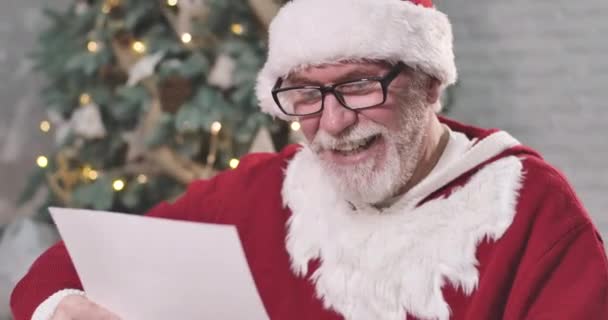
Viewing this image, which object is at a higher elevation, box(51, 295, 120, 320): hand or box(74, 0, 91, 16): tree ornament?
box(51, 295, 120, 320): hand

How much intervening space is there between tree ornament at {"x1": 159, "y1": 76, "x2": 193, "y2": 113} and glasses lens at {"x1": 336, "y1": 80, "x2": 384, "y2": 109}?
1552 mm

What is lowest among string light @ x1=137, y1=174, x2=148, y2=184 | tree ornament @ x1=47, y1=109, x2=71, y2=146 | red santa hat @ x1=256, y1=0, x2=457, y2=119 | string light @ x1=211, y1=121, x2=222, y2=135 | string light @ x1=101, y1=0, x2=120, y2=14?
string light @ x1=137, y1=174, x2=148, y2=184

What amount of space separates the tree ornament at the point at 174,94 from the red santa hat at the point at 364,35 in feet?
4.62

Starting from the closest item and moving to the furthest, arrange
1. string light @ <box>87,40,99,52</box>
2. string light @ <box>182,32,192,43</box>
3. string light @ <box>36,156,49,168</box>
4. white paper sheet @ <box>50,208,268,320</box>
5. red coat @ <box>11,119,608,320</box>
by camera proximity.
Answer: white paper sheet @ <box>50,208,268,320</box>, red coat @ <box>11,119,608,320</box>, string light @ <box>182,32,192,43</box>, string light @ <box>87,40,99,52</box>, string light @ <box>36,156,49,168</box>

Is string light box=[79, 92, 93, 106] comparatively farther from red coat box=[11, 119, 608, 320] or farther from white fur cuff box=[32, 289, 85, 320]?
white fur cuff box=[32, 289, 85, 320]

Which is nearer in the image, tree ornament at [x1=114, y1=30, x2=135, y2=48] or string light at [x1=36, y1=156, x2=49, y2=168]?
tree ornament at [x1=114, y1=30, x2=135, y2=48]

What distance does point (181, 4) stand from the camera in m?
3.03

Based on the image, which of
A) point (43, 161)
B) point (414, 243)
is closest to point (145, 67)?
point (43, 161)

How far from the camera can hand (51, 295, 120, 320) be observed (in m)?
1.46

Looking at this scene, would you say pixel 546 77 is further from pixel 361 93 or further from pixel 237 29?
pixel 361 93

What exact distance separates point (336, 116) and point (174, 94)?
158 cm

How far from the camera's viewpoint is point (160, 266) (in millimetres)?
1337

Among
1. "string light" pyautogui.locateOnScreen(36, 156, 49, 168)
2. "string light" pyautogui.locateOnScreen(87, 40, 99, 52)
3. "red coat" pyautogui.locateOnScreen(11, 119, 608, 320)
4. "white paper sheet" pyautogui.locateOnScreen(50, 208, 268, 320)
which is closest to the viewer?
"white paper sheet" pyautogui.locateOnScreen(50, 208, 268, 320)

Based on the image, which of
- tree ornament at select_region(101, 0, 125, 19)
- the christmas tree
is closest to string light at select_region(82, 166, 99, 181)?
the christmas tree
